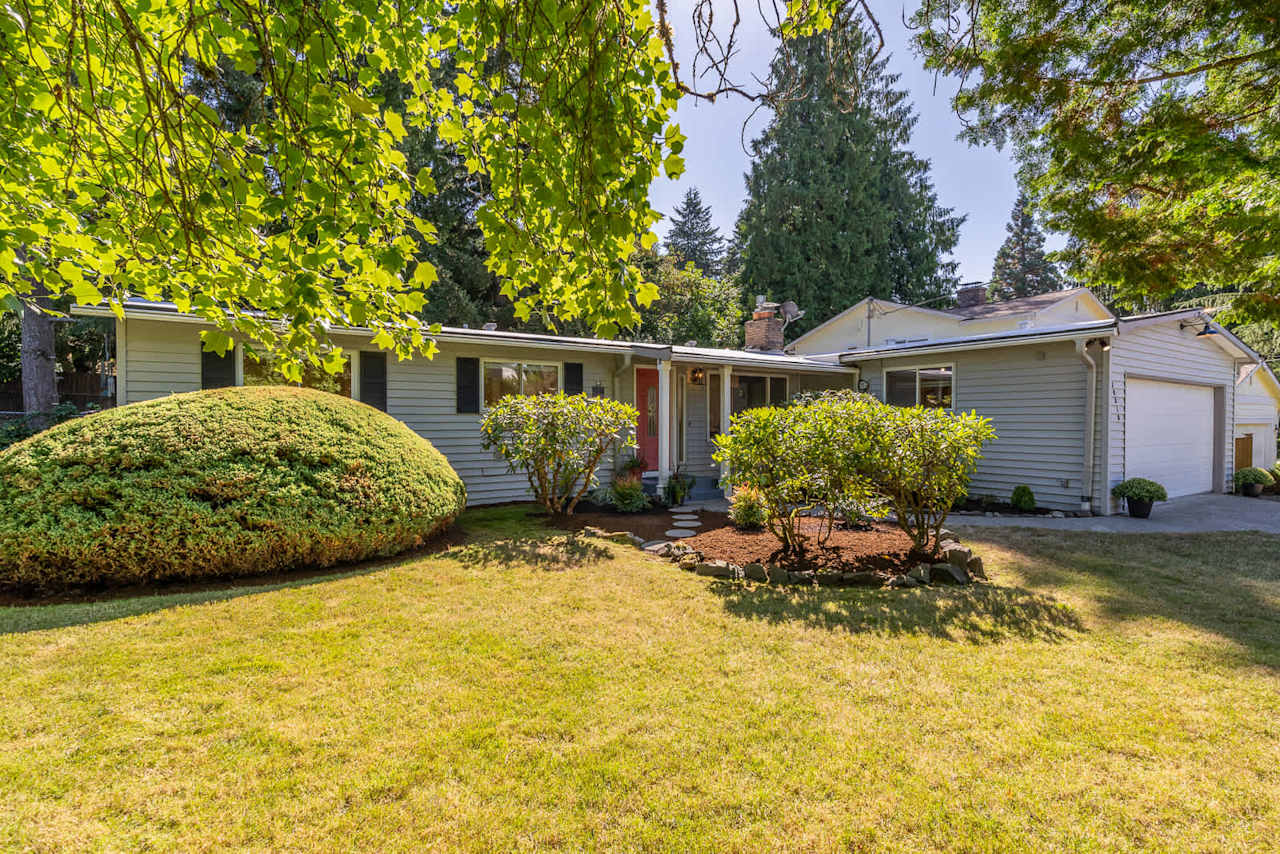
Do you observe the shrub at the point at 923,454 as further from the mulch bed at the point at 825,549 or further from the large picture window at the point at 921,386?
the large picture window at the point at 921,386

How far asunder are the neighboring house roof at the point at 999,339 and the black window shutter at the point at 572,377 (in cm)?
592

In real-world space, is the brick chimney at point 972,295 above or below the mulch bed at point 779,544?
above

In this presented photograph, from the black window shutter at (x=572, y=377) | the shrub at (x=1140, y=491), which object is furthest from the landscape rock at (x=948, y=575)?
the black window shutter at (x=572, y=377)

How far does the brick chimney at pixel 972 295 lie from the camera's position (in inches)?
661

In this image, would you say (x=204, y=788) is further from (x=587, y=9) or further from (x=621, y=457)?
(x=621, y=457)

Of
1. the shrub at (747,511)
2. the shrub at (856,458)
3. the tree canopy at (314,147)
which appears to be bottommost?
the shrub at (747,511)

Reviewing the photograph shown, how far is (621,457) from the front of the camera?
1061 cm

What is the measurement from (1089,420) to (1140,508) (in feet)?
4.95

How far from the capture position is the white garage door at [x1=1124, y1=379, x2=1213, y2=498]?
922 cm

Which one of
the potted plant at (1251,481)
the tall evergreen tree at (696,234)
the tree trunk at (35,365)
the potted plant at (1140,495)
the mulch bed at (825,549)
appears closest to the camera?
the mulch bed at (825,549)

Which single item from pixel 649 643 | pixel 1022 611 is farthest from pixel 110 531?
pixel 1022 611

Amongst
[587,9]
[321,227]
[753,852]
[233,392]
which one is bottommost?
[753,852]

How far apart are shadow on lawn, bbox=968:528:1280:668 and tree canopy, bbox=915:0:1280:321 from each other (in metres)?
3.42

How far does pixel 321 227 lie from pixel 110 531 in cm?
401
